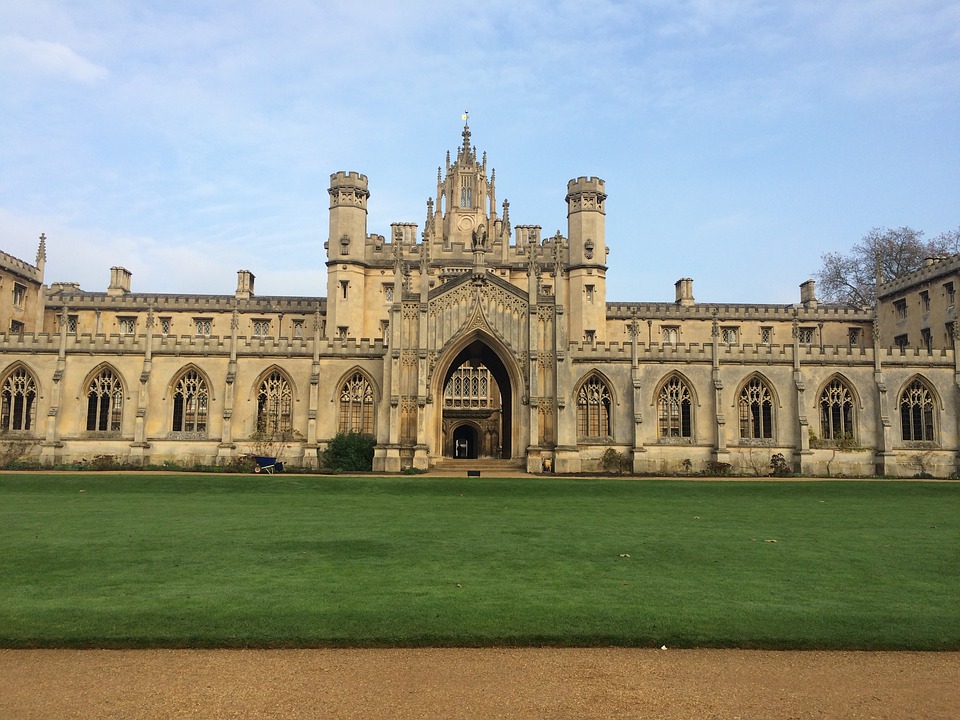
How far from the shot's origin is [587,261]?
45.8 m

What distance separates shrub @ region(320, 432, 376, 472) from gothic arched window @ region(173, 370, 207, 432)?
691 cm

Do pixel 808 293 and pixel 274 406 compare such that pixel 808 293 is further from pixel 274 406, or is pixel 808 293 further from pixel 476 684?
pixel 476 684

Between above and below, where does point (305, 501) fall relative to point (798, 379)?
below

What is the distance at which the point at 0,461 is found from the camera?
34.7 meters

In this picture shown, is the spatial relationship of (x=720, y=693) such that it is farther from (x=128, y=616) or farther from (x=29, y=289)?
(x=29, y=289)

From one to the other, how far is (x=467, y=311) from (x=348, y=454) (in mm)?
8739

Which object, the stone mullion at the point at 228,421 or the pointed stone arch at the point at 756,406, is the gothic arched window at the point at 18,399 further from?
the pointed stone arch at the point at 756,406

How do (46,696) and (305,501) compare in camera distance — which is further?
(305,501)

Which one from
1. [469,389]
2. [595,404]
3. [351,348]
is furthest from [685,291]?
[351,348]

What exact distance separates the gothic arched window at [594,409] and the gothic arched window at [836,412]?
35.3 ft

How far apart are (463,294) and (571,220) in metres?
14.4

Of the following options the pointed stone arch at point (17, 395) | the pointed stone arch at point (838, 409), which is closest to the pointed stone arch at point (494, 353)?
the pointed stone arch at point (838, 409)

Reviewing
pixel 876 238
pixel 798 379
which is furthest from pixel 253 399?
pixel 876 238

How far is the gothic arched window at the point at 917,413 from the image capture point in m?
36.2
